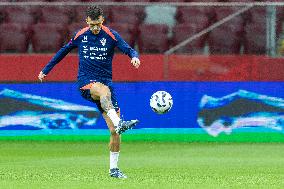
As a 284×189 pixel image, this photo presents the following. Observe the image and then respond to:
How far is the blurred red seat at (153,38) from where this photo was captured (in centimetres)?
1927

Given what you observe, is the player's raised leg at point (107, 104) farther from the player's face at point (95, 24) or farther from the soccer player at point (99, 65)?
the player's face at point (95, 24)

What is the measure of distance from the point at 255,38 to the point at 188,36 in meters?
1.32

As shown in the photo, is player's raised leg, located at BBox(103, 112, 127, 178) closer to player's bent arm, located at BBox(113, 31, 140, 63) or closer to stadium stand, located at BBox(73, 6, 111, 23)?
player's bent arm, located at BBox(113, 31, 140, 63)

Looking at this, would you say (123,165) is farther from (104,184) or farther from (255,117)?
(255,117)

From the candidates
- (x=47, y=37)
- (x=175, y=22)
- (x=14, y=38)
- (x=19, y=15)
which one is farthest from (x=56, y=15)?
(x=175, y=22)

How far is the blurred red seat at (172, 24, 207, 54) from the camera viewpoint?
18922 mm

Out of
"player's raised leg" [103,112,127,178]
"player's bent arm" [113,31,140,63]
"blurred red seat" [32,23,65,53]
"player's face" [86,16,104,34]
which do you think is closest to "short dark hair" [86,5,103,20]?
"player's face" [86,16,104,34]

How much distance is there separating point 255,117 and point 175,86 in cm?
173

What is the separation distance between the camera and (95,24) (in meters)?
12.4

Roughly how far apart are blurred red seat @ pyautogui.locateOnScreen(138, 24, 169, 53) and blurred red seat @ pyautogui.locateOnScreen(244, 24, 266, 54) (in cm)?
162

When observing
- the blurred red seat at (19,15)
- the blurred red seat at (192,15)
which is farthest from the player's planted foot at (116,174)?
the blurred red seat at (19,15)

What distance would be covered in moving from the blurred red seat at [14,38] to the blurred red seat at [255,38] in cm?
455

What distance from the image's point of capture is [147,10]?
19609mm

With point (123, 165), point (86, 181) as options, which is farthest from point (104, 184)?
point (123, 165)
